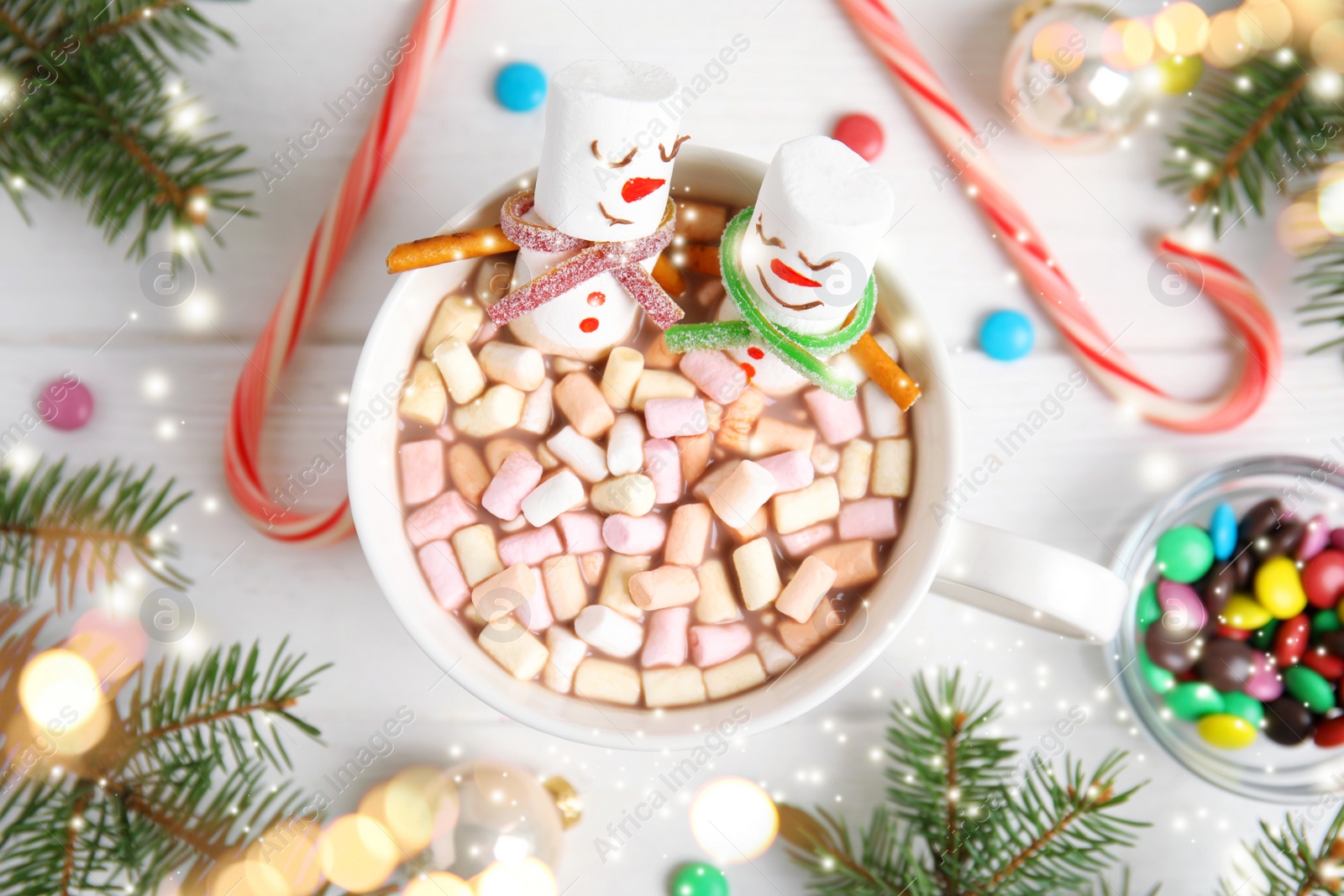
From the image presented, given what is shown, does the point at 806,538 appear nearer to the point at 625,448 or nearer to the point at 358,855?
the point at 625,448

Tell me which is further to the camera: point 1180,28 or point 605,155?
point 1180,28

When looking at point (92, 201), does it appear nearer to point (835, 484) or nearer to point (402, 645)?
point (402, 645)

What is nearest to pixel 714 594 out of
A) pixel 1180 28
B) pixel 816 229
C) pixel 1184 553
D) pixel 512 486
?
pixel 512 486

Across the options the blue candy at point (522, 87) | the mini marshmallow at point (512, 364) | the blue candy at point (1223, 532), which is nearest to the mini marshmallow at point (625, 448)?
the mini marshmallow at point (512, 364)

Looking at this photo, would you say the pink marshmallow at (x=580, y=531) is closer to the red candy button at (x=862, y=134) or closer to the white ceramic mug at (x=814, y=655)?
the white ceramic mug at (x=814, y=655)

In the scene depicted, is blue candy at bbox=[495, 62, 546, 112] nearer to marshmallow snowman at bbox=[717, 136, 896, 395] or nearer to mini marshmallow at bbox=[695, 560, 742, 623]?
marshmallow snowman at bbox=[717, 136, 896, 395]

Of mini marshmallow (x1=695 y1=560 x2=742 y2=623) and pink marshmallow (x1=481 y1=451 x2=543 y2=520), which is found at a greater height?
pink marshmallow (x1=481 y1=451 x2=543 y2=520)

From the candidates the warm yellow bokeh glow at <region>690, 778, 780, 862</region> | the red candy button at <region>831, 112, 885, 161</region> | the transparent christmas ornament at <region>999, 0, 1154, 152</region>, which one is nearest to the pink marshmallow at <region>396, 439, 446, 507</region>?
the warm yellow bokeh glow at <region>690, 778, 780, 862</region>

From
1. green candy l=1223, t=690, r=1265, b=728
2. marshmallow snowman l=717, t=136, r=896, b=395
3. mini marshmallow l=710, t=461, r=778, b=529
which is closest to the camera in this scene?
marshmallow snowman l=717, t=136, r=896, b=395
